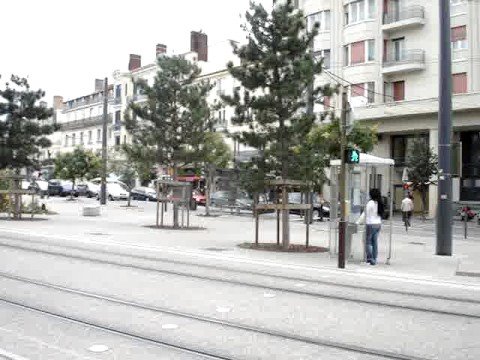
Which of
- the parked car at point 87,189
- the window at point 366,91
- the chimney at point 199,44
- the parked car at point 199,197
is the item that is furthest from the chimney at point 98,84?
the window at point 366,91

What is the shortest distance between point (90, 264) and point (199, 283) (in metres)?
3.13

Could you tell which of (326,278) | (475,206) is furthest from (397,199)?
(326,278)

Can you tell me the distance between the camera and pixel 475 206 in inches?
1571

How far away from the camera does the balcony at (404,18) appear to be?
41.2 m

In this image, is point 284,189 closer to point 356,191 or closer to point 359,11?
point 356,191

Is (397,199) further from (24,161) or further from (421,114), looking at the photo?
(24,161)

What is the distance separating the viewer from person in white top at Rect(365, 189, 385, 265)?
14.1 m

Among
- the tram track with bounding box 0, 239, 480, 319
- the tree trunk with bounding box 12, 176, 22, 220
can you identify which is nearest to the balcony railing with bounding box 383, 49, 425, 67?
the tree trunk with bounding box 12, 176, 22, 220

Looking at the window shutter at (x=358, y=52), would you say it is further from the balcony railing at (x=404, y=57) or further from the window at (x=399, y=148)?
the window at (x=399, y=148)

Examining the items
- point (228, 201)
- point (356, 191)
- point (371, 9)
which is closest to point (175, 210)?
point (356, 191)

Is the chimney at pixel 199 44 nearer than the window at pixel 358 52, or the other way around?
the window at pixel 358 52

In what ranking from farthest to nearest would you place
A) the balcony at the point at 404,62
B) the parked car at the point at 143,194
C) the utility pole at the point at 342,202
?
the parked car at the point at 143,194 → the balcony at the point at 404,62 → the utility pole at the point at 342,202

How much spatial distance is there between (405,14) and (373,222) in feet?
103

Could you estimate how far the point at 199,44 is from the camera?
6612 cm
